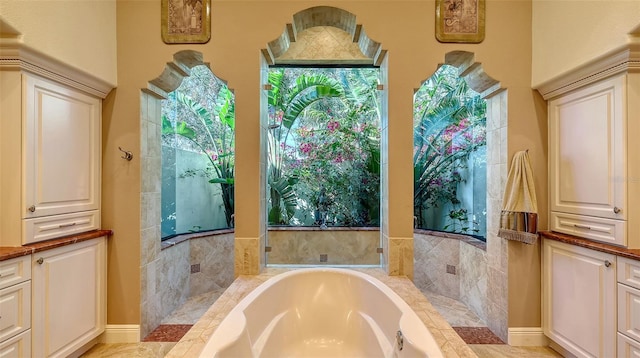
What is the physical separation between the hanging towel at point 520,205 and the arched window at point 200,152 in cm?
275

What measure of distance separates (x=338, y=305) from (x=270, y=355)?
22.8 inches

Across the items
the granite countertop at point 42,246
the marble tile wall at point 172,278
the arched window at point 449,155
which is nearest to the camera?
the granite countertop at point 42,246

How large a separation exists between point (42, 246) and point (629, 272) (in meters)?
3.44

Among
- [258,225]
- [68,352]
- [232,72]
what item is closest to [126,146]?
[232,72]

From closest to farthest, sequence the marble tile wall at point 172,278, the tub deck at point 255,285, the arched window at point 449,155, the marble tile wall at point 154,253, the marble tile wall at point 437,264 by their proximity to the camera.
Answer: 1. the tub deck at point 255,285
2. the marble tile wall at point 154,253
3. the marble tile wall at point 172,278
4. the marble tile wall at point 437,264
5. the arched window at point 449,155

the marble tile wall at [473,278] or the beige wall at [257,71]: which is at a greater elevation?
the beige wall at [257,71]

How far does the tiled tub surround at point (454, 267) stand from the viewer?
267cm

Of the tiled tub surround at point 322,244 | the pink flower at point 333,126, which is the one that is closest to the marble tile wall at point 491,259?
the tiled tub surround at point 322,244

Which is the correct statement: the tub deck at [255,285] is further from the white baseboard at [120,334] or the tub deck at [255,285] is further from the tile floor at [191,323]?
the white baseboard at [120,334]

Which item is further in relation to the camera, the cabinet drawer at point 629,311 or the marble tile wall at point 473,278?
the marble tile wall at point 473,278

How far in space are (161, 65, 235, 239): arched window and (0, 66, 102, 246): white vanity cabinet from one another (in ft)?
4.01

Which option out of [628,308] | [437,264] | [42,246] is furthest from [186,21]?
[628,308]

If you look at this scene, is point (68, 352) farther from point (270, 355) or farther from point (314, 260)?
point (314, 260)

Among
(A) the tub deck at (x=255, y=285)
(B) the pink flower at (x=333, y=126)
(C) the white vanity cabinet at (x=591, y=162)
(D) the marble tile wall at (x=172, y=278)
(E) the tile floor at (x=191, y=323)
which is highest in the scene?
(B) the pink flower at (x=333, y=126)
